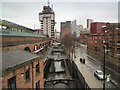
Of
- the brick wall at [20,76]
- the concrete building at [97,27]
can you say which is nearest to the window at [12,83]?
the brick wall at [20,76]

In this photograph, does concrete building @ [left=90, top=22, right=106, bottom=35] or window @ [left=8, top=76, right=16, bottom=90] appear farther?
concrete building @ [left=90, top=22, right=106, bottom=35]

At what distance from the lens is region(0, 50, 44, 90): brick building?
9.88 metres

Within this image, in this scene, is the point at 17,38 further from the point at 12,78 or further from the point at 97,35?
the point at 97,35

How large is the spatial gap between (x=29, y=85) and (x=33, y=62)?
2.06m

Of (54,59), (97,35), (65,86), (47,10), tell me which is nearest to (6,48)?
(65,86)

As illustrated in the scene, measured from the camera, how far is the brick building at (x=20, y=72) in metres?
9.88

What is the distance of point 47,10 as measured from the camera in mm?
130500

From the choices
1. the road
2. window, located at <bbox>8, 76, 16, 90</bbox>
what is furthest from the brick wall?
the road

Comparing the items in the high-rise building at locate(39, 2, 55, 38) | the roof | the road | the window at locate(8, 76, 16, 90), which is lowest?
the road

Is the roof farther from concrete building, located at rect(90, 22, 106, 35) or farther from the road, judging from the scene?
concrete building, located at rect(90, 22, 106, 35)

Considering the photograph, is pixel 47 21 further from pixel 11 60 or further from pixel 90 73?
pixel 11 60

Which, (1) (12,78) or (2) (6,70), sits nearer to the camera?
(2) (6,70)

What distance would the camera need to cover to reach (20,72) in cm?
1159

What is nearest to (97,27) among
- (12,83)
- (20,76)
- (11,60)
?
(11,60)
